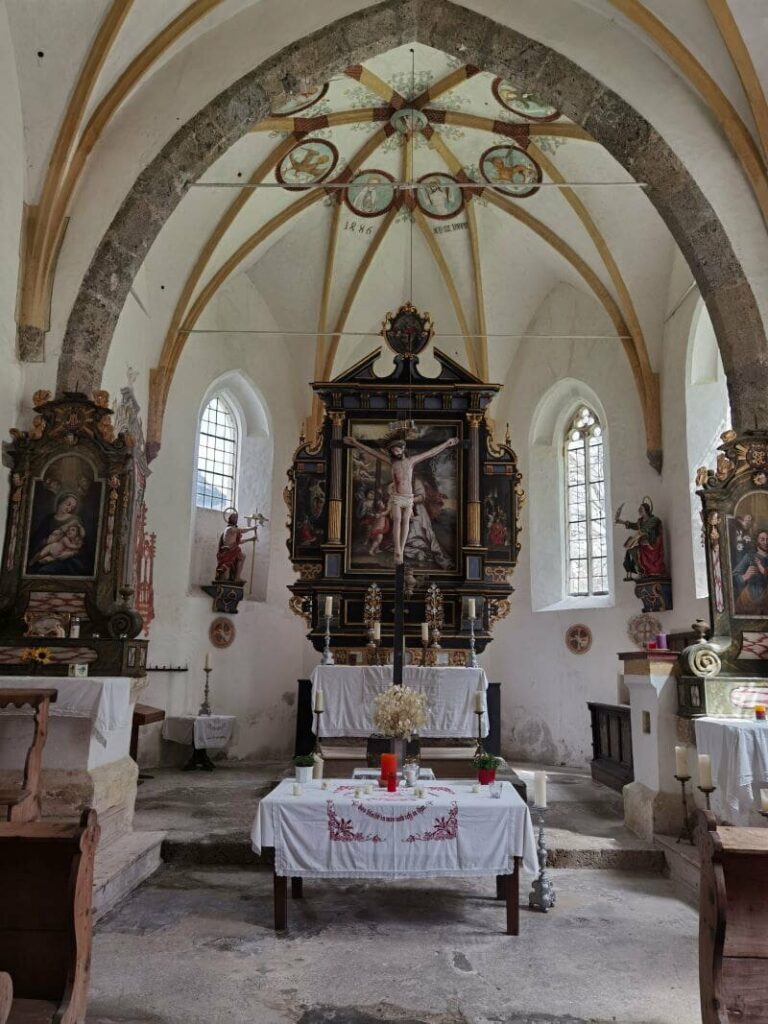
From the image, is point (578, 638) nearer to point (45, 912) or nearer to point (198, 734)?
point (198, 734)

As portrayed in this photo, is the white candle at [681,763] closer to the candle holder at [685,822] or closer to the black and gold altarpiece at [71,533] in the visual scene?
the candle holder at [685,822]

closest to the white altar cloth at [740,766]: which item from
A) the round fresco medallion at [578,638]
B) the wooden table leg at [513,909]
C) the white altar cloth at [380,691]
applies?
the wooden table leg at [513,909]

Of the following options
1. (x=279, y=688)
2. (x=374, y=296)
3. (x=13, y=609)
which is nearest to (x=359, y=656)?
(x=279, y=688)

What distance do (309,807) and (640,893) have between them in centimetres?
298

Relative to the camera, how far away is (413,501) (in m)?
12.2

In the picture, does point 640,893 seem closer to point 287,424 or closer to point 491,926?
point 491,926

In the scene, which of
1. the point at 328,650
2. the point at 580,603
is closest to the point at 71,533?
the point at 328,650

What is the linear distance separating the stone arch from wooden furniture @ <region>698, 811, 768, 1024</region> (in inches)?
243

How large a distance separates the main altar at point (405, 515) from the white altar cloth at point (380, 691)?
98 cm

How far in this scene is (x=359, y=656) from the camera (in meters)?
11.9

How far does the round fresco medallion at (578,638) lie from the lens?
1434 cm

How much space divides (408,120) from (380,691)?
8.99 meters

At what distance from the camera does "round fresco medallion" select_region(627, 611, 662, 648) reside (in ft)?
42.7

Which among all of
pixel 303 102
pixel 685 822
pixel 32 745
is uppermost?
pixel 303 102
